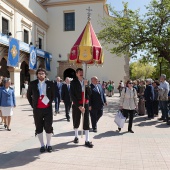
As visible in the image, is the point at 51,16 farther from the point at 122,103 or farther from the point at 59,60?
the point at 122,103

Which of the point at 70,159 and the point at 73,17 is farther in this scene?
the point at 73,17

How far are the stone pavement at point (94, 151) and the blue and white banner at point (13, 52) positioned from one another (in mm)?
12010

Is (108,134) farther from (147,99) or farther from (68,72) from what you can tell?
(68,72)

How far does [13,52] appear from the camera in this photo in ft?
62.1

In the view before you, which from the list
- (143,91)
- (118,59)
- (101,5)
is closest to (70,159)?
(143,91)

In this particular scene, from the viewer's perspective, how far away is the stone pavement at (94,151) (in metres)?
4.36

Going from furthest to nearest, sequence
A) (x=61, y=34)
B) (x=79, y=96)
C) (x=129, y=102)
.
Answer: (x=61, y=34) → (x=129, y=102) → (x=79, y=96)

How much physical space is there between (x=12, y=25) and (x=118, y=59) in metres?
12.8

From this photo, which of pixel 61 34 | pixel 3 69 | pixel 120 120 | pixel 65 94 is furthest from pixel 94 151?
pixel 61 34

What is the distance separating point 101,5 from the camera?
2769cm

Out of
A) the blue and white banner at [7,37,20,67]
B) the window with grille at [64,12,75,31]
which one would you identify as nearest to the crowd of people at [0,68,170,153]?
the blue and white banner at [7,37,20,67]

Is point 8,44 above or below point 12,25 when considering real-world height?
below

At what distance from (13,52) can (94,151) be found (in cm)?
1562

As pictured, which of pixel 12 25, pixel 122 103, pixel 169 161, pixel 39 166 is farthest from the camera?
pixel 12 25
